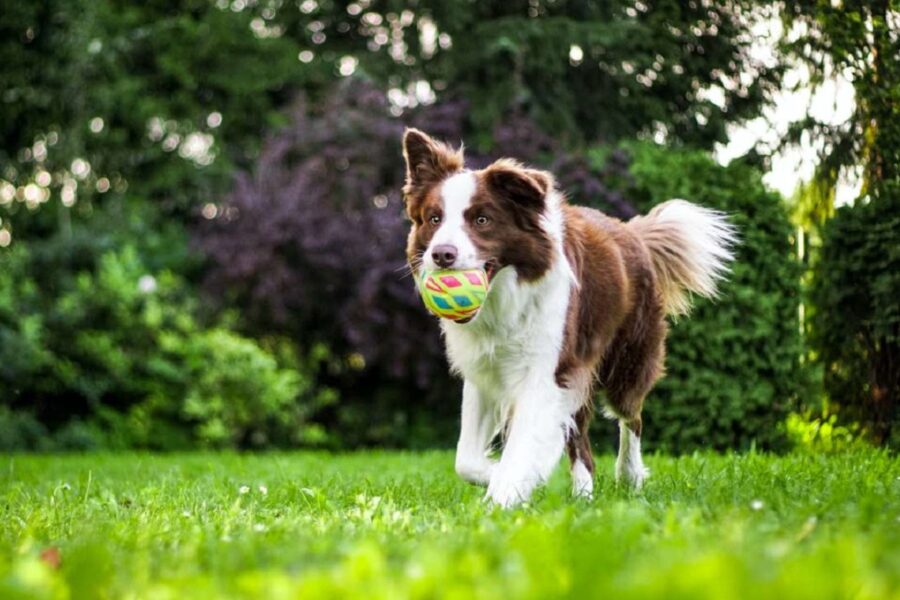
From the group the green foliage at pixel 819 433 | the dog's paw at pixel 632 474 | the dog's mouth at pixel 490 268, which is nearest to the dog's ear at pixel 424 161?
the dog's mouth at pixel 490 268

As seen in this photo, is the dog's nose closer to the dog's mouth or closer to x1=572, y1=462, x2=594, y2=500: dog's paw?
the dog's mouth

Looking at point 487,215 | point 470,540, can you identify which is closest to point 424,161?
point 487,215

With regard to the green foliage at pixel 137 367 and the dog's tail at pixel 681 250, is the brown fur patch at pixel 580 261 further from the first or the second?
the green foliage at pixel 137 367

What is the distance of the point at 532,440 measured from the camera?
4504mm

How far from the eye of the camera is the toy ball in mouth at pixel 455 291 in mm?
4328

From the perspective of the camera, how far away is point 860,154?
252 inches

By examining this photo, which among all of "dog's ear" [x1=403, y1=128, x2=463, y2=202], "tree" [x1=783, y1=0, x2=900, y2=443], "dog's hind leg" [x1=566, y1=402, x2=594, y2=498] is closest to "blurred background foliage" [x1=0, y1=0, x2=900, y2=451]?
"tree" [x1=783, y1=0, x2=900, y2=443]

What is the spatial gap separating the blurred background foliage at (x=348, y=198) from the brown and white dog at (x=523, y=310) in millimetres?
2182

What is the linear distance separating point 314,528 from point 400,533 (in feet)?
1.09

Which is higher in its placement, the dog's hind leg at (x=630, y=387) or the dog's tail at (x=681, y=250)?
the dog's tail at (x=681, y=250)

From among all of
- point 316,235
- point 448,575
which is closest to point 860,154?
point 448,575

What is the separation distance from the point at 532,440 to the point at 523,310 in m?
0.58

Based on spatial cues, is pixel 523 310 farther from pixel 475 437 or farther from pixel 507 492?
pixel 507 492

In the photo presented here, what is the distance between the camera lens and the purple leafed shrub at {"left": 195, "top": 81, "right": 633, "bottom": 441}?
11664mm
